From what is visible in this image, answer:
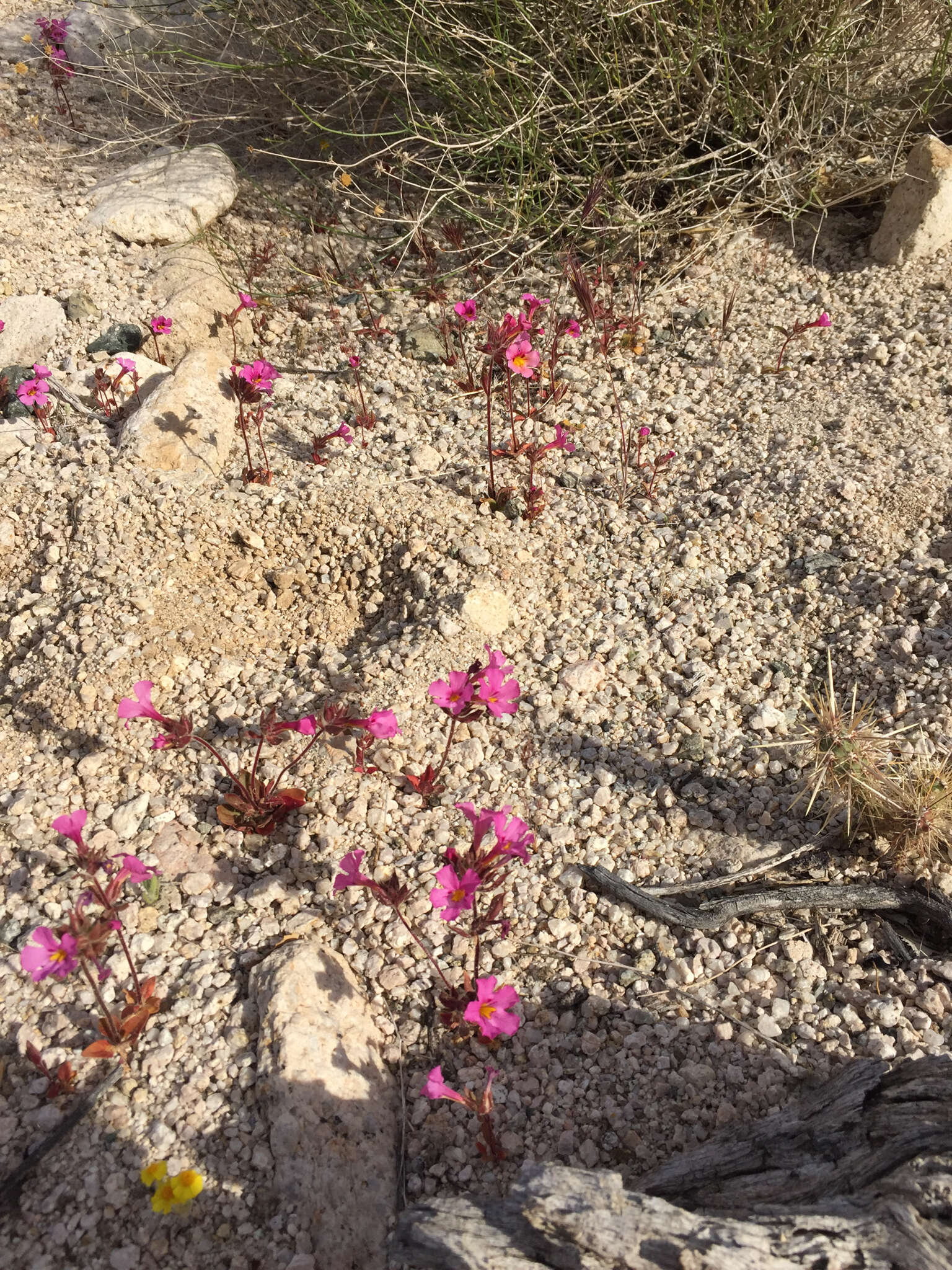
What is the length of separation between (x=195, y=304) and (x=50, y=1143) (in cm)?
417

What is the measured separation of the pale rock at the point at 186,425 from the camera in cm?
428

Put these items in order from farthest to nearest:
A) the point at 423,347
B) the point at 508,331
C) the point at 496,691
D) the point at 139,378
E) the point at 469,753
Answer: the point at 423,347
the point at 139,378
the point at 508,331
the point at 469,753
the point at 496,691

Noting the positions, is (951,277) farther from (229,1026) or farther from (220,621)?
(229,1026)

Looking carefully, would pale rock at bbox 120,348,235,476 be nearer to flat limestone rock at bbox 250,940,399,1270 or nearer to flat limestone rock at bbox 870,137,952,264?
flat limestone rock at bbox 250,940,399,1270

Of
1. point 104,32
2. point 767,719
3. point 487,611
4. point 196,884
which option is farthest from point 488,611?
point 104,32

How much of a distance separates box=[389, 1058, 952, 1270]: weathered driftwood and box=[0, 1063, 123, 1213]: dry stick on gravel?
38.7 inches

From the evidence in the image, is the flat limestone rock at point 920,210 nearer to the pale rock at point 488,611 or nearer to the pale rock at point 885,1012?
the pale rock at point 488,611

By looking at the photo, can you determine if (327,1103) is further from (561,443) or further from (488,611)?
(561,443)

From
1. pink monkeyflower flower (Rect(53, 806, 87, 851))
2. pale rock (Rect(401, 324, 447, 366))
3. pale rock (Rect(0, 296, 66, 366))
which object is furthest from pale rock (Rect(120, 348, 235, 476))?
pink monkeyflower flower (Rect(53, 806, 87, 851))

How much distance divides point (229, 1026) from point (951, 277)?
527cm

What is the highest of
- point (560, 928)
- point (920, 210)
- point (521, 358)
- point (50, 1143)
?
point (920, 210)

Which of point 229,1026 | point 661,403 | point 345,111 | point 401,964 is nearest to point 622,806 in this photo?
point 401,964

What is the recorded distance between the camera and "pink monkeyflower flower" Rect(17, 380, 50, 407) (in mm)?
4301

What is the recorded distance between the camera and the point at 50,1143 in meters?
2.38
